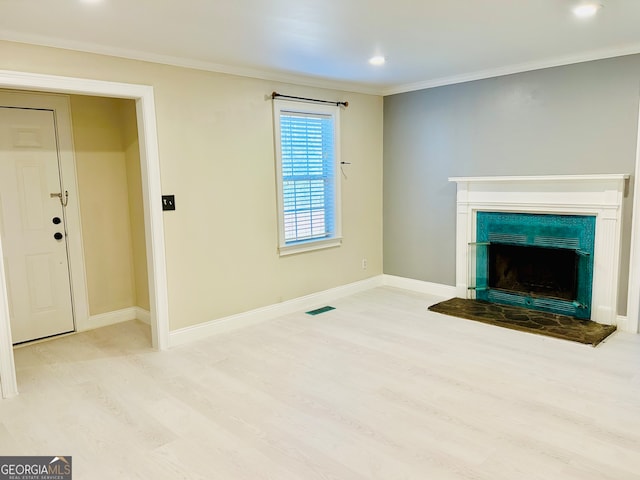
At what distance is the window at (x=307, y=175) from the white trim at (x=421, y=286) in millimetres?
1029

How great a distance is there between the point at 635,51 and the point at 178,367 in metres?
4.47

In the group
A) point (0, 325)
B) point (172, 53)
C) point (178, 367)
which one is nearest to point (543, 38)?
point (172, 53)

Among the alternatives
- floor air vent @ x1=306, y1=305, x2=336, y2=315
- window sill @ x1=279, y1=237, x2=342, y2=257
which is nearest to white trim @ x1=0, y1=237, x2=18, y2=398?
window sill @ x1=279, y1=237, x2=342, y2=257

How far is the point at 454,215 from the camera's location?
16.8 feet

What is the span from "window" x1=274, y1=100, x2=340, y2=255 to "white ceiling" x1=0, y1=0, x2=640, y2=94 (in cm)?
54

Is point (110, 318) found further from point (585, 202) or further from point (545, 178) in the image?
point (585, 202)

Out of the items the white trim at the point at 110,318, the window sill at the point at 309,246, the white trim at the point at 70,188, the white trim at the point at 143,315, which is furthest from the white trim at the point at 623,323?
the white trim at the point at 70,188

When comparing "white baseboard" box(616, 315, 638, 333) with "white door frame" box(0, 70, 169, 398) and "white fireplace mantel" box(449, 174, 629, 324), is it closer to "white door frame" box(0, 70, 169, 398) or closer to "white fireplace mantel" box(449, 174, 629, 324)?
"white fireplace mantel" box(449, 174, 629, 324)

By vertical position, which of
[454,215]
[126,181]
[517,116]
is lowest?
[454,215]

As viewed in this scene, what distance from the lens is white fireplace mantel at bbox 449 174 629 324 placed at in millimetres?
4004

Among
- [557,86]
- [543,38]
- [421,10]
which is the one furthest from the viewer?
[557,86]

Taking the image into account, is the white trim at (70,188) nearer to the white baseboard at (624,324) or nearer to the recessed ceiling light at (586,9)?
the recessed ceiling light at (586,9)

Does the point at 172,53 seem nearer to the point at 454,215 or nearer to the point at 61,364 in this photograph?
the point at 61,364

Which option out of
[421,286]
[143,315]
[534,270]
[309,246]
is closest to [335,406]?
[309,246]
